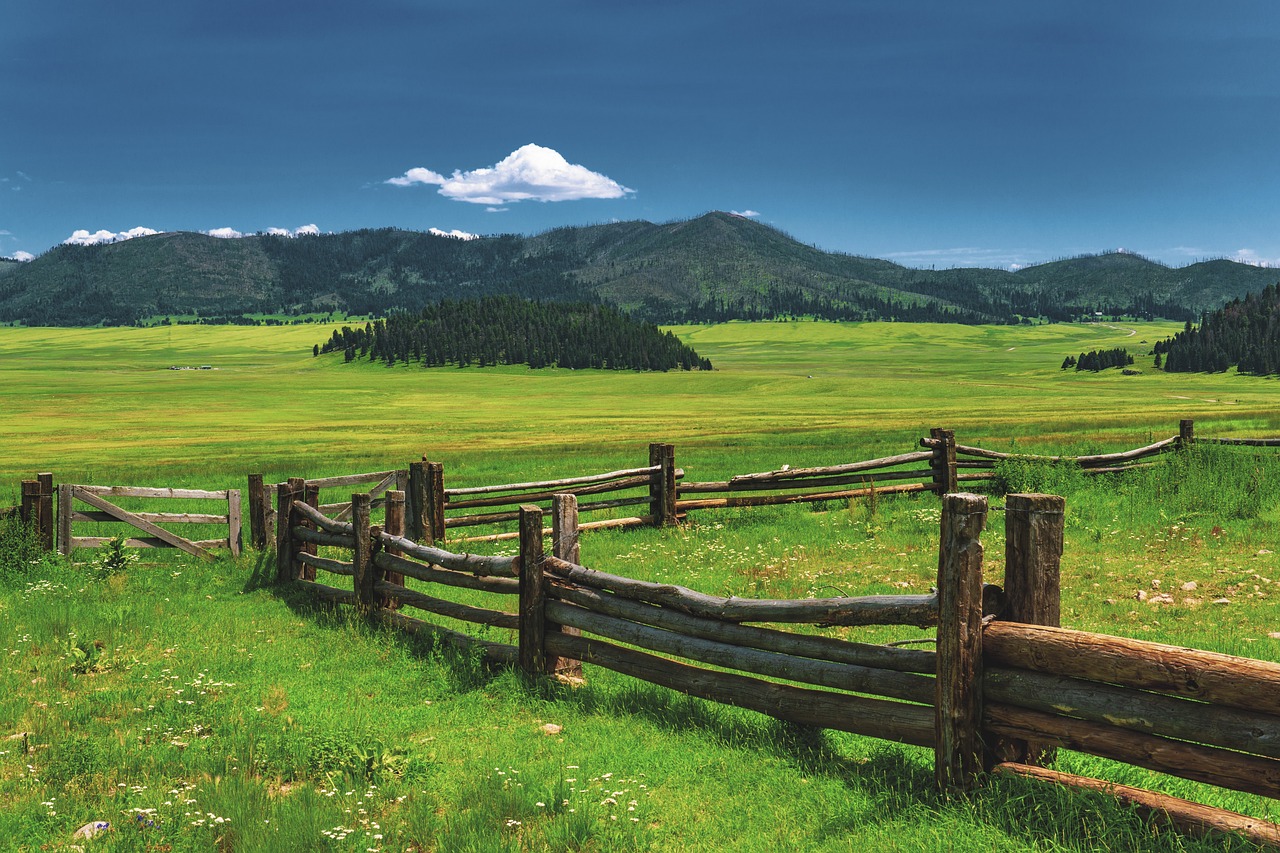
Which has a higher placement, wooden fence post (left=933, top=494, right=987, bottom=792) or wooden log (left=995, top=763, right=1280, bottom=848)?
wooden fence post (left=933, top=494, right=987, bottom=792)

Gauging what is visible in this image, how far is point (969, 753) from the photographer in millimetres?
5398

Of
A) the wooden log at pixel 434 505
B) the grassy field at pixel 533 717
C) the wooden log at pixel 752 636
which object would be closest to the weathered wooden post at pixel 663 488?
the grassy field at pixel 533 717

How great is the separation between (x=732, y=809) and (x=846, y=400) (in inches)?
3339

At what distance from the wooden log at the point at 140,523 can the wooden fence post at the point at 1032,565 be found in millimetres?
13937

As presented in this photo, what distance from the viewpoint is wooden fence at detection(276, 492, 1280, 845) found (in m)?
4.52

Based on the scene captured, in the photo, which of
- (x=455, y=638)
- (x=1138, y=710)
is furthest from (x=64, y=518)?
(x=1138, y=710)

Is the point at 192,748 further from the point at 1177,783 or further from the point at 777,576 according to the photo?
the point at 777,576

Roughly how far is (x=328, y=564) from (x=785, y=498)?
38.3 feet

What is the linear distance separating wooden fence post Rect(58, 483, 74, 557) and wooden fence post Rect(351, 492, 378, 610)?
6870 mm

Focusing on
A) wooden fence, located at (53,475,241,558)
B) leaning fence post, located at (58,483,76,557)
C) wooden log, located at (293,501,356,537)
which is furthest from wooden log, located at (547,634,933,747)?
leaning fence post, located at (58,483,76,557)

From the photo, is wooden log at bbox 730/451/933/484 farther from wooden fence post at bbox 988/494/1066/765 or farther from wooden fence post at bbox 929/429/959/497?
wooden fence post at bbox 988/494/1066/765

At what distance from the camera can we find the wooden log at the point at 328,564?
1174 centimetres

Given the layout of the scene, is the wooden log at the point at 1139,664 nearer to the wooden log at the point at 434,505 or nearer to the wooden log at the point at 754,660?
the wooden log at the point at 754,660

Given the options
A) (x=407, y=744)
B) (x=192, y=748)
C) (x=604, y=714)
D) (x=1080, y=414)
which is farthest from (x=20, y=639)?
(x=1080, y=414)
